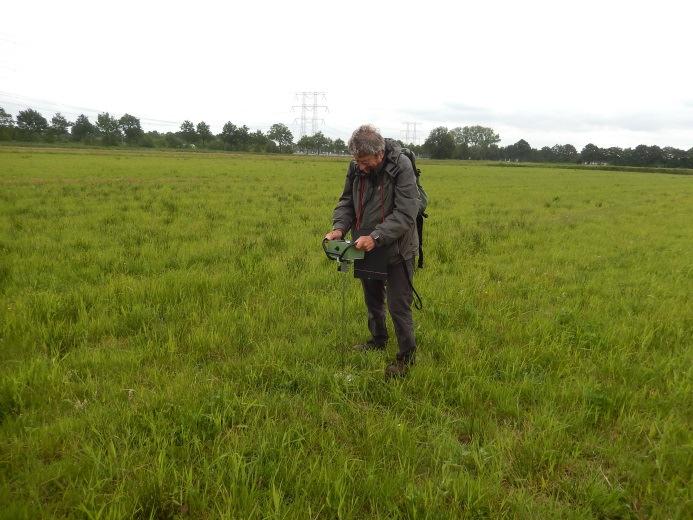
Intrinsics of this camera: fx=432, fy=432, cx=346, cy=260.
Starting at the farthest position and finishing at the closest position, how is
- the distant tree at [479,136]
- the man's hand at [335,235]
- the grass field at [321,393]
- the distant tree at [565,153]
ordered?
the distant tree at [479,136] < the distant tree at [565,153] < the man's hand at [335,235] < the grass field at [321,393]

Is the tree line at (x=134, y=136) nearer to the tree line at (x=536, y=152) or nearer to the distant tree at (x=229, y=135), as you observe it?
the distant tree at (x=229, y=135)

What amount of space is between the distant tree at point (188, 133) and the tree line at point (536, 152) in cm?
5562

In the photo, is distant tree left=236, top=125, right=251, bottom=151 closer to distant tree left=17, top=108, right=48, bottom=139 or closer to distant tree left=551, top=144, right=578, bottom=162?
distant tree left=17, top=108, right=48, bottom=139

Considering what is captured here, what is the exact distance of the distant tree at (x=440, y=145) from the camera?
10138cm

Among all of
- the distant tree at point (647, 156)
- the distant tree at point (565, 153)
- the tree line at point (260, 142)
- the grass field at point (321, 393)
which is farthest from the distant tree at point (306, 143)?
the grass field at point (321, 393)

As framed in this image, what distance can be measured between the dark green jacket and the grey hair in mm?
145

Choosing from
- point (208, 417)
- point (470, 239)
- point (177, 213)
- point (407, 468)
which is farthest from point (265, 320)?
point (177, 213)

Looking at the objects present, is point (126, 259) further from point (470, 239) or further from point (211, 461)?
point (470, 239)

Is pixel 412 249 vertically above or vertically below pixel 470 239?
above

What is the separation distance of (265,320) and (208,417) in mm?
1848

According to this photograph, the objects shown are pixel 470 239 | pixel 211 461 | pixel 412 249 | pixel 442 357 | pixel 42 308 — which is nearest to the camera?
pixel 211 461

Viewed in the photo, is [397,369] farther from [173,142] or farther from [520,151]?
[520,151]

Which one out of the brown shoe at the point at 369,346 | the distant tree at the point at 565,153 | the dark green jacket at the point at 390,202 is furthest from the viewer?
the distant tree at the point at 565,153

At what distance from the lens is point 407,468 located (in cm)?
270
